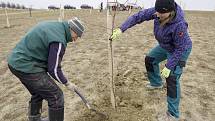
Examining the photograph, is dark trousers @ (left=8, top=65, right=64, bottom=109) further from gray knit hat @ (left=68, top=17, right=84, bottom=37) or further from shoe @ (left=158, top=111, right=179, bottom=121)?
shoe @ (left=158, top=111, right=179, bottom=121)

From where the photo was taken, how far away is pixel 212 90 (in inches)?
260

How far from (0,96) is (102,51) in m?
4.33

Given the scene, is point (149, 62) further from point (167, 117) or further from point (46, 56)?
point (46, 56)

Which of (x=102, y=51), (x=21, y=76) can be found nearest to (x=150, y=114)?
(x=21, y=76)

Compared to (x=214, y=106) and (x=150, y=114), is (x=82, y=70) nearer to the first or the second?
(x=150, y=114)

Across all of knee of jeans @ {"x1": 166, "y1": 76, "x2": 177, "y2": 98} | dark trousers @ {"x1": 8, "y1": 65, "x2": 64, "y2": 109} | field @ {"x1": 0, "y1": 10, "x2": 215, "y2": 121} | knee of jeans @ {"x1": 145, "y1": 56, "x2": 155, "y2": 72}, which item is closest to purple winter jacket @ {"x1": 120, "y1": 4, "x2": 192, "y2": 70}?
knee of jeans @ {"x1": 166, "y1": 76, "x2": 177, "y2": 98}

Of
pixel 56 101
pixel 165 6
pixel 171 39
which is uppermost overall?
pixel 165 6

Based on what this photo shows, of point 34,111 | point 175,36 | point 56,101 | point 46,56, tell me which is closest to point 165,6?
point 175,36

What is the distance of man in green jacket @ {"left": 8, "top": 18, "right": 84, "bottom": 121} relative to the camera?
3990 mm

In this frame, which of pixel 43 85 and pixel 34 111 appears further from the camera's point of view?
pixel 34 111

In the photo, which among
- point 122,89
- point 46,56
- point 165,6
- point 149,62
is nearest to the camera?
point 46,56

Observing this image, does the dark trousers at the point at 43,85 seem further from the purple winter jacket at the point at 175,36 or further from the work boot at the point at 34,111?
the purple winter jacket at the point at 175,36

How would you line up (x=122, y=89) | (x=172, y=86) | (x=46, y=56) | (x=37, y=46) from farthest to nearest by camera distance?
(x=122, y=89)
(x=172, y=86)
(x=46, y=56)
(x=37, y=46)

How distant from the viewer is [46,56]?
13.9 feet
